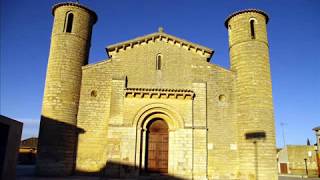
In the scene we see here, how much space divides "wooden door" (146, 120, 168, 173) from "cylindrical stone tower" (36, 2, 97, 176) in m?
4.28

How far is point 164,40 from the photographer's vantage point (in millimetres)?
19594

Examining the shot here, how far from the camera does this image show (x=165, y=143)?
18.0 metres

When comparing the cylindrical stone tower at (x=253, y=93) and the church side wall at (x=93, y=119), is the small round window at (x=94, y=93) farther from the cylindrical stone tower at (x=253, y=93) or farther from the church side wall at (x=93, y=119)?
the cylindrical stone tower at (x=253, y=93)

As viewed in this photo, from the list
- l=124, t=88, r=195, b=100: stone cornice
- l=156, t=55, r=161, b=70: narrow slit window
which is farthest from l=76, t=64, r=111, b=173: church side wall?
l=156, t=55, r=161, b=70: narrow slit window

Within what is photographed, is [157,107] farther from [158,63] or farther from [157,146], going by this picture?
[158,63]

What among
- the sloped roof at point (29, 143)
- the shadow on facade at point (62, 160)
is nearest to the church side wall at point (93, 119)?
the shadow on facade at point (62, 160)

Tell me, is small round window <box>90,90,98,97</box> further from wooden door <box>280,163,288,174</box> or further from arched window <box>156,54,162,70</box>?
wooden door <box>280,163,288,174</box>

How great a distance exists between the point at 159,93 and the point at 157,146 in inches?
126

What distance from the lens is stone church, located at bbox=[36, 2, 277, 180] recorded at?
16875 mm

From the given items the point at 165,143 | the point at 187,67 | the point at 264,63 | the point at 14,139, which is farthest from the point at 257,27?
the point at 14,139

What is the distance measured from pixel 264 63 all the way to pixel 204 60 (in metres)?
3.68

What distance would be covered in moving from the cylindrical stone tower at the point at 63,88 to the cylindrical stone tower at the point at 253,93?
9550mm

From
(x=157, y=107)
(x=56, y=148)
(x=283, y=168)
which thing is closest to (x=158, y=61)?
(x=157, y=107)

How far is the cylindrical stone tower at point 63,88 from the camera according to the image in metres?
16.6
